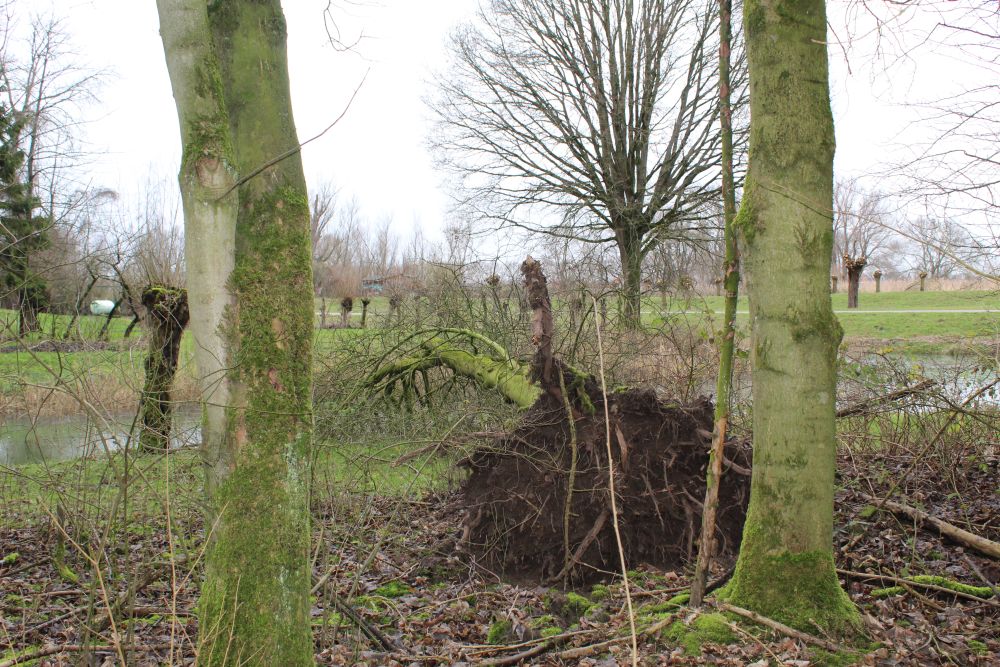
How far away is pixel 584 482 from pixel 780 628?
2.54 metres

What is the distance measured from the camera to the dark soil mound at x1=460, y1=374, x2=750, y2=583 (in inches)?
215

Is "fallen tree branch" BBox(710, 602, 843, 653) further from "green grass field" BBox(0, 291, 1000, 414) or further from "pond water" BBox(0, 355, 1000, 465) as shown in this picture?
"pond water" BBox(0, 355, 1000, 465)

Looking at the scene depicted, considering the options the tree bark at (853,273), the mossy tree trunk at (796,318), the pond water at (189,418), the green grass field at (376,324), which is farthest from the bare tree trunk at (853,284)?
the mossy tree trunk at (796,318)

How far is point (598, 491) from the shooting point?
5.49 m

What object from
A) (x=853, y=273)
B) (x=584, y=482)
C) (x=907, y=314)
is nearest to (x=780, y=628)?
(x=584, y=482)

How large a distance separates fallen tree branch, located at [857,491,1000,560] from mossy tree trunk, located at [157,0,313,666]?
12.7 feet

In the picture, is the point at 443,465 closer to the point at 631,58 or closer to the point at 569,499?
the point at 569,499

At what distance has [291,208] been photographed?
2602mm

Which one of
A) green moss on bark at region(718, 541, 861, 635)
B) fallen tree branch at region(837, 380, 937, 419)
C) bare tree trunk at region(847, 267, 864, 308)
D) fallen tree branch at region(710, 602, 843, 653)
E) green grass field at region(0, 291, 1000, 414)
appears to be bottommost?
fallen tree branch at region(710, 602, 843, 653)

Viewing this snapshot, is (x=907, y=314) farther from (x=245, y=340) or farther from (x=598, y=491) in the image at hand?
(x=245, y=340)

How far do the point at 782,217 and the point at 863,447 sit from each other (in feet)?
15.1

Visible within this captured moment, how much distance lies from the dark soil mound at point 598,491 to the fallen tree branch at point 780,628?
200 cm

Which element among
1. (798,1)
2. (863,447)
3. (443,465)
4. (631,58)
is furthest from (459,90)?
(798,1)

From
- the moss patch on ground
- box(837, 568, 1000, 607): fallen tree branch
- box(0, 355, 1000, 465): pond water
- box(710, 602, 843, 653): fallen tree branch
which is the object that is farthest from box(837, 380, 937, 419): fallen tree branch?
the moss patch on ground
